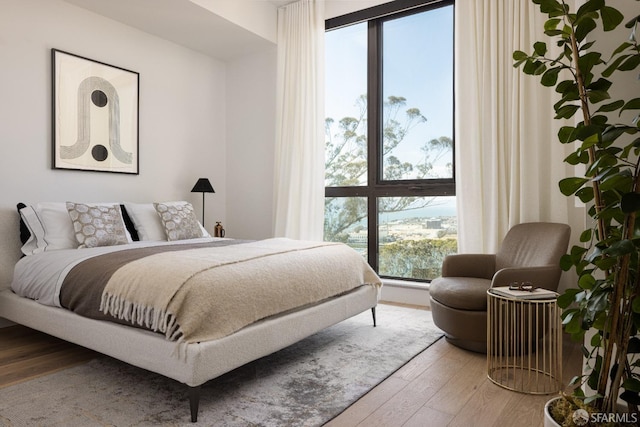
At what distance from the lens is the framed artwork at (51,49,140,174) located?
11.7 ft

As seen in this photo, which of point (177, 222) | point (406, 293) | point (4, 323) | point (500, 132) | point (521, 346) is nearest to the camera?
point (521, 346)

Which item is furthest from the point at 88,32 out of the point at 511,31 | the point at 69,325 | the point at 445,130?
the point at 511,31

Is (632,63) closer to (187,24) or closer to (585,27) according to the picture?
(585,27)

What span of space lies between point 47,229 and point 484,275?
130 inches

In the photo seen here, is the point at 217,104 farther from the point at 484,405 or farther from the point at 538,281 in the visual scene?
the point at 484,405

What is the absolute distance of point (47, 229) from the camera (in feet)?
10.1

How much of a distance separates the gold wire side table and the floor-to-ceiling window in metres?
1.50

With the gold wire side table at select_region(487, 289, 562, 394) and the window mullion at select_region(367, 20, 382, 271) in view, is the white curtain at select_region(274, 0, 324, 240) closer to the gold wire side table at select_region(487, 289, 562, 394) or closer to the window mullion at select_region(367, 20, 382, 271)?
the window mullion at select_region(367, 20, 382, 271)

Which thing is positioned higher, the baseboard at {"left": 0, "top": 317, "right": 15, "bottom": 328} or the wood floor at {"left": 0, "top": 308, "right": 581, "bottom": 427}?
the baseboard at {"left": 0, "top": 317, "right": 15, "bottom": 328}

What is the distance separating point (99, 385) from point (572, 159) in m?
2.42

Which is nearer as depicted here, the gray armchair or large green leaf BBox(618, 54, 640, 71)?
large green leaf BBox(618, 54, 640, 71)

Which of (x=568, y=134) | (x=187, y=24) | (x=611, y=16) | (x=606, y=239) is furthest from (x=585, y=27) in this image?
(x=187, y=24)

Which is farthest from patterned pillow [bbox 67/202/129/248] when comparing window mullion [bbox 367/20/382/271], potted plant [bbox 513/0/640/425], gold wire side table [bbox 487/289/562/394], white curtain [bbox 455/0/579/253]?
potted plant [bbox 513/0/640/425]

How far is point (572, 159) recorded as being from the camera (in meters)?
1.36
